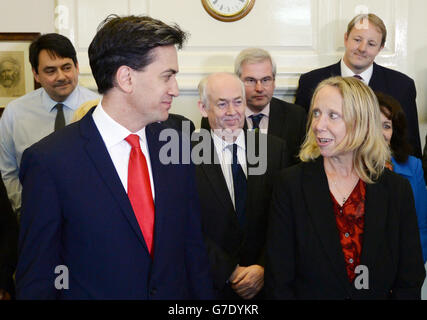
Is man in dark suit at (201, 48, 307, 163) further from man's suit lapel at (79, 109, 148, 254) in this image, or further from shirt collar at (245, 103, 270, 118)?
man's suit lapel at (79, 109, 148, 254)

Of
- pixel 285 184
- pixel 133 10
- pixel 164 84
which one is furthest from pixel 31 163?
pixel 133 10

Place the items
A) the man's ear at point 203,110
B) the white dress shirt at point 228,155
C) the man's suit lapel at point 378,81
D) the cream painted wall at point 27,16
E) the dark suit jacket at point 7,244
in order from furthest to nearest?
the cream painted wall at point 27,16, the man's suit lapel at point 378,81, the man's ear at point 203,110, the white dress shirt at point 228,155, the dark suit jacket at point 7,244

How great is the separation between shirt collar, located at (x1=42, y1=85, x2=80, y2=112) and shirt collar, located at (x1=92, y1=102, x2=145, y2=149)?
1696mm

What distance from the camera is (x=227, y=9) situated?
4.09m

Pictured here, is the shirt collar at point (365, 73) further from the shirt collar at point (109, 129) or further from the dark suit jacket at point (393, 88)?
the shirt collar at point (109, 129)

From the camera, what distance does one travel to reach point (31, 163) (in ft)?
5.07

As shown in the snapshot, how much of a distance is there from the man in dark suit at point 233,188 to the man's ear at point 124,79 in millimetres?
879

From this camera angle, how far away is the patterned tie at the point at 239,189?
250 cm

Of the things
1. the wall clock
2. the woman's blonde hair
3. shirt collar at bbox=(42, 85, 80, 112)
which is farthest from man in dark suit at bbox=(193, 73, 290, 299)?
the wall clock

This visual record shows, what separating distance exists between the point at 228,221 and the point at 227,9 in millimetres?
2153

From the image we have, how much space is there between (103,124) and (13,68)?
9.78ft

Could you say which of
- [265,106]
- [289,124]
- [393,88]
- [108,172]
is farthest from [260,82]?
[108,172]

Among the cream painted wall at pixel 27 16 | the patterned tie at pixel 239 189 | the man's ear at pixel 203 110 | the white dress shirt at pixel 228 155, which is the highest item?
the cream painted wall at pixel 27 16

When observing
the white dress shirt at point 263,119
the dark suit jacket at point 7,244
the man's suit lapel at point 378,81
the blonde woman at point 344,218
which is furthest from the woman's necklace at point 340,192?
the man's suit lapel at point 378,81
